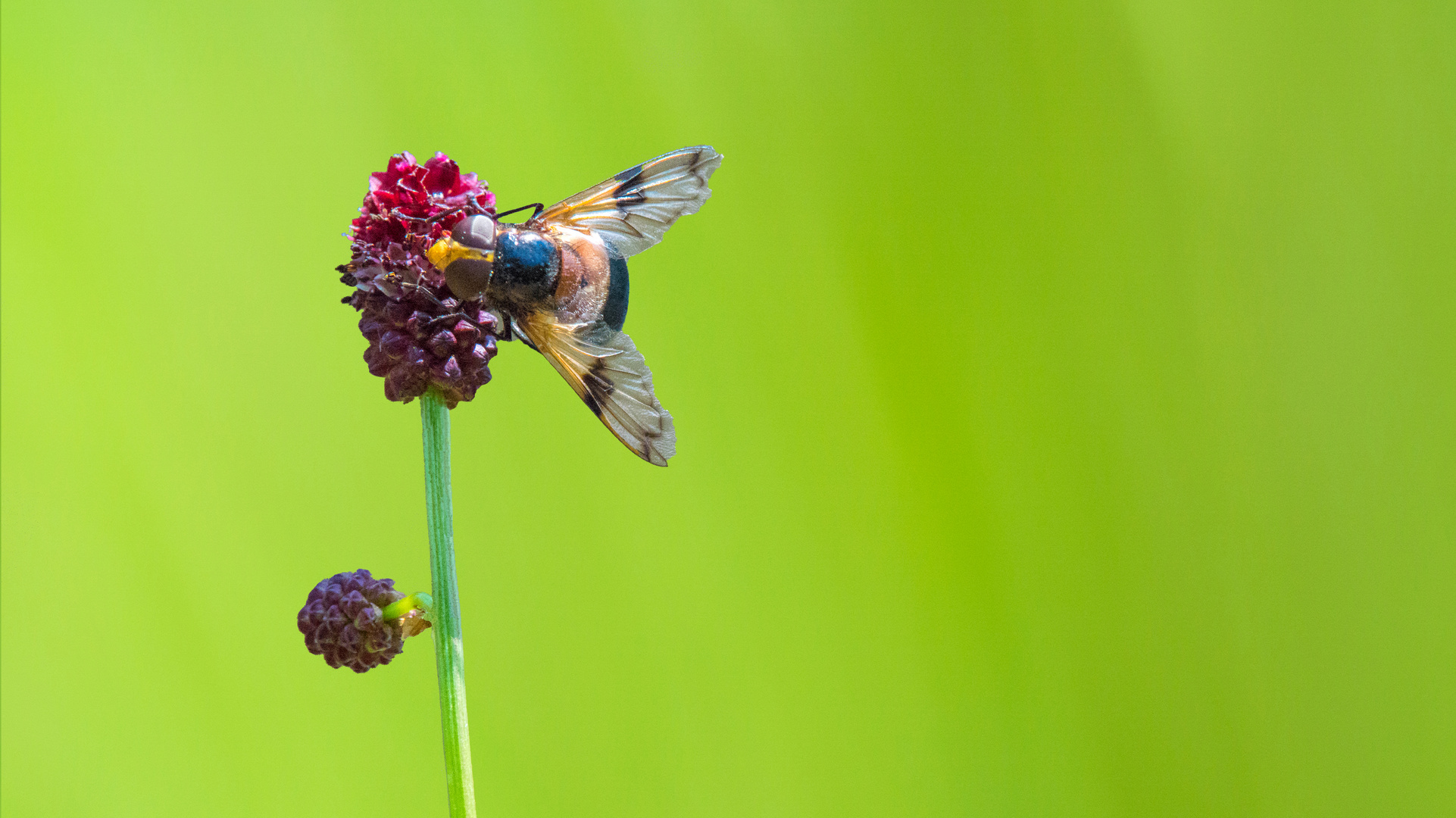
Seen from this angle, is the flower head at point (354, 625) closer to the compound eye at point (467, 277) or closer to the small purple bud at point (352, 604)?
the small purple bud at point (352, 604)

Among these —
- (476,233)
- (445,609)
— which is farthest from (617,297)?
(445,609)

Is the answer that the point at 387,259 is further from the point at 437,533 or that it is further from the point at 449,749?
the point at 449,749

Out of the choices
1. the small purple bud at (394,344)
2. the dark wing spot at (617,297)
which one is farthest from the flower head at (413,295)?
the dark wing spot at (617,297)

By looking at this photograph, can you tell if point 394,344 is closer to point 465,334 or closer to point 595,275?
point 465,334

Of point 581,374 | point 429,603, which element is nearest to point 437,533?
point 429,603

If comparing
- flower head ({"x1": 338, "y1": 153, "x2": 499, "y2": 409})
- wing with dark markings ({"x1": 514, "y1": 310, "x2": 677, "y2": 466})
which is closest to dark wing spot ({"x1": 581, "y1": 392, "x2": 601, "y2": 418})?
wing with dark markings ({"x1": 514, "y1": 310, "x2": 677, "y2": 466})

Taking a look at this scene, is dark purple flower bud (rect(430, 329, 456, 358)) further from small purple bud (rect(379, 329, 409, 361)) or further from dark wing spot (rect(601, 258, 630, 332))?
dark wing spot (rect(601, 258, 630, 332))
